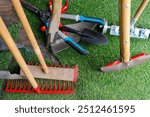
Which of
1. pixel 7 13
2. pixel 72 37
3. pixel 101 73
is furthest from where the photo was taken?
pixel 7 13

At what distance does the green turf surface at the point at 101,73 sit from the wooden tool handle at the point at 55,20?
0.15 meters

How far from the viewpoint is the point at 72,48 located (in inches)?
82.4

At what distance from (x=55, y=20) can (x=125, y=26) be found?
0.52 meters

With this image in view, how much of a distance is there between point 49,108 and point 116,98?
17.7 inches

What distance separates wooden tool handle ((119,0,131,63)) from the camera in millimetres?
1497

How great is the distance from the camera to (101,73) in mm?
2002

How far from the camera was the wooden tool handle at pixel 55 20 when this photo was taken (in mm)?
1799

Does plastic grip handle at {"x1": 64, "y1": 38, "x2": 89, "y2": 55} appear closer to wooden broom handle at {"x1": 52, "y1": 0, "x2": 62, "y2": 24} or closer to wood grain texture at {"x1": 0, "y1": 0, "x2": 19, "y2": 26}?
wooden broom handle at {"x1": 52, "y1": 0, "x2": 62, "y2": 24}

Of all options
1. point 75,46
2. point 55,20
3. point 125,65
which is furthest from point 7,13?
point 125,65

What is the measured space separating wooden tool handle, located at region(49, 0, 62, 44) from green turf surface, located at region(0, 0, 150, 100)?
155mm

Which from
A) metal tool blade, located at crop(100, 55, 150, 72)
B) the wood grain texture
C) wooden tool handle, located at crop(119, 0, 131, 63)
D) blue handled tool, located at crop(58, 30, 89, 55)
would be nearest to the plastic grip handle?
blue handled tool, located at crop(58, 30, 89, 55)

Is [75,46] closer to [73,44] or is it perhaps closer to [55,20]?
[73,44]

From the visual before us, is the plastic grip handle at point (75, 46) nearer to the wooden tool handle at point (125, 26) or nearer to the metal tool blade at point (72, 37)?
the metal tool blade at point (72, 37)

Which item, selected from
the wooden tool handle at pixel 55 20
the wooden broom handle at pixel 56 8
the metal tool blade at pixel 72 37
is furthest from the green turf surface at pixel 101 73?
the wooden broom handle at pixel 56 8
